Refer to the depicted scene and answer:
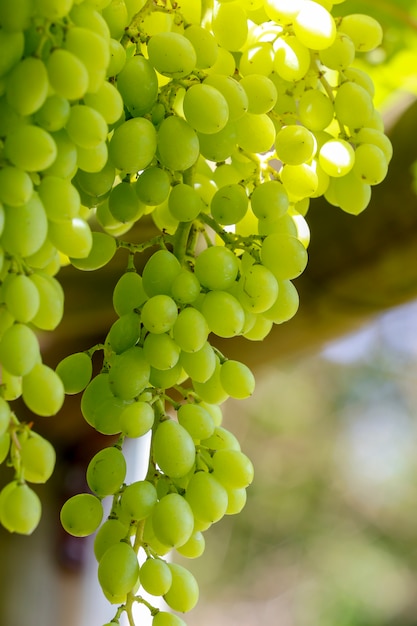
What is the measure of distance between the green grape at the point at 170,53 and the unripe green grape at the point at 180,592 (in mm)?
153

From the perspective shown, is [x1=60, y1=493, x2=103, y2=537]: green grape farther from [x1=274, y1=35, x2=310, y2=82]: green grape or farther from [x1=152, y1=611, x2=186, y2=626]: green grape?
[x1=274, y1=35, x2=310, y2=82]: green grape

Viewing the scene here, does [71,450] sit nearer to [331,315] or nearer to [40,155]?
[331,315]

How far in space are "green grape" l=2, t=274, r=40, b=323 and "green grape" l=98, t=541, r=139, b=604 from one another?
0.08 m

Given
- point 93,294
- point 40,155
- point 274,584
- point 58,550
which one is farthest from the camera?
point 274,584

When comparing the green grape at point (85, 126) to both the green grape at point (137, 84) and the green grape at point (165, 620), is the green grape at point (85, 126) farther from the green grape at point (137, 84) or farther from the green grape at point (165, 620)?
the green grape at point (165, 620)

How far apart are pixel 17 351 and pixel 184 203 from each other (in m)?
0.08

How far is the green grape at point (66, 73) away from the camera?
7.0 inches

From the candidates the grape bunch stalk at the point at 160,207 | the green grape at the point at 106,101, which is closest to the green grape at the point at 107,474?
the grape bunch stalk at the point at 160,207

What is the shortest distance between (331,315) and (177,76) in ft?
1.52

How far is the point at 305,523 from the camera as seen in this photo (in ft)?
9.36

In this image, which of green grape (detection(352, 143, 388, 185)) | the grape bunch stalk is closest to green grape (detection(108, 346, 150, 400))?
the grape bunch stalk

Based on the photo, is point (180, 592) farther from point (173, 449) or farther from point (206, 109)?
point (206, 109)

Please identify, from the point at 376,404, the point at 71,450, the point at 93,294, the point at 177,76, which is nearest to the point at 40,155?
the point at 177,76

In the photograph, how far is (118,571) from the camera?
9.0 inches
